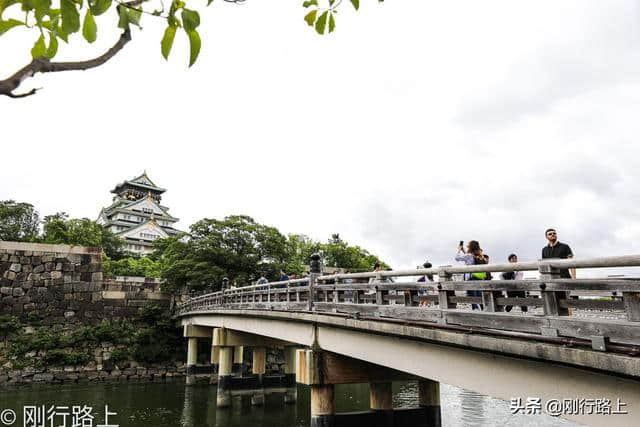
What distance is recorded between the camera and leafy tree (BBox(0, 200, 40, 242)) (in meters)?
47.2

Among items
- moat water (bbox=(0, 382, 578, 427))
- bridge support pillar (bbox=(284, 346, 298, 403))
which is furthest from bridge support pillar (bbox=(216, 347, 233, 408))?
bridge support pillar (bbox=(284, 346, 298, 403))

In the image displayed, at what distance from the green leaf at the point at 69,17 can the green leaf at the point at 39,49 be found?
19cm

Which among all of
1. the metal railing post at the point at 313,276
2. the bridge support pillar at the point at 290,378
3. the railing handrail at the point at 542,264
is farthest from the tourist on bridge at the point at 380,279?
the bridge support pillar at the point at 290,378

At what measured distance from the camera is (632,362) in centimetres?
389

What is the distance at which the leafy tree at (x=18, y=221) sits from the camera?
47156 millimetres

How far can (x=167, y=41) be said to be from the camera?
6.25 ft

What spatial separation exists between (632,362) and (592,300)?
2.27ft

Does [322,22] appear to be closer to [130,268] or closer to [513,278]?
[513,278]

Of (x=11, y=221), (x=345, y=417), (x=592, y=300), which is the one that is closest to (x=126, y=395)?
(x=345, y=417)

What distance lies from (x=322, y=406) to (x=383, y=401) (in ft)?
5.23

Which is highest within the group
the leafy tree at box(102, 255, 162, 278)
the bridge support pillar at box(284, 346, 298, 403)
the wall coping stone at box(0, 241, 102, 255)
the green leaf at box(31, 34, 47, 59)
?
the wall coping stone at box(0, 241, 102, 255)

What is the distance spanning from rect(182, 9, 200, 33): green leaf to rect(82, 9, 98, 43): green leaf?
0.42 meters

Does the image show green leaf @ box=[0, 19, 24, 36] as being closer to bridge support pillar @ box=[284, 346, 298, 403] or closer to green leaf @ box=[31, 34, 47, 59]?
green leaf @ box=[31, 34, 47, 59]

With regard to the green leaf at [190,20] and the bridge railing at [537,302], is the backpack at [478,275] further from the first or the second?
the green leaf at [190,20]
